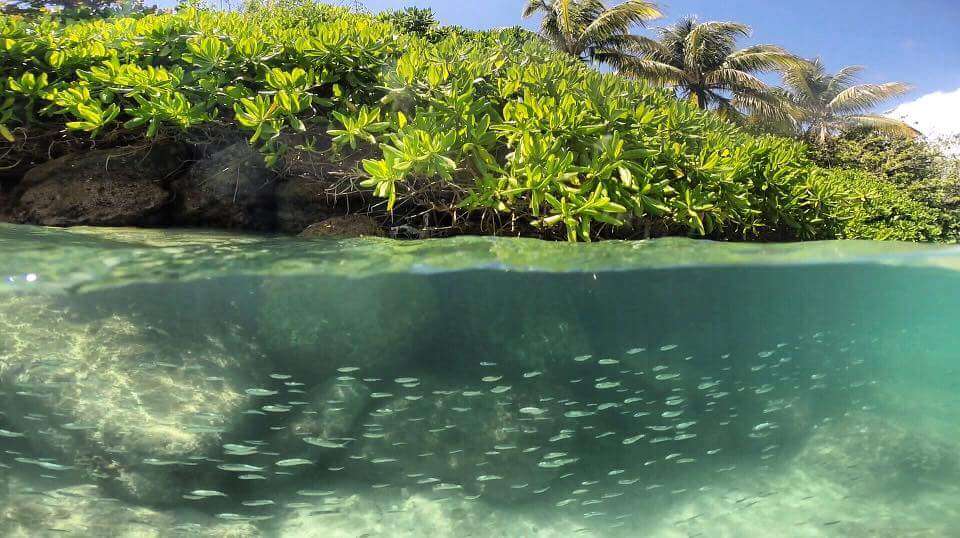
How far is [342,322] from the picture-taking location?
577 cm

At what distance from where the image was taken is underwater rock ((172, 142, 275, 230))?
21.6 feet

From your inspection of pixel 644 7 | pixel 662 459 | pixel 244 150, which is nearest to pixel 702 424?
pixel 662 459

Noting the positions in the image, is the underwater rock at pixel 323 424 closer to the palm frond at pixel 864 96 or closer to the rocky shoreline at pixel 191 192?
the rocky shoreline at pixel 191 192

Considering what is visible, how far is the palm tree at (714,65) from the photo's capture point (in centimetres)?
2516

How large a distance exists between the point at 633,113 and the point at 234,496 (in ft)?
16.1

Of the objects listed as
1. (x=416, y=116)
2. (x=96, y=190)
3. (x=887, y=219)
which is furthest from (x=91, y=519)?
(x=887, y=219)

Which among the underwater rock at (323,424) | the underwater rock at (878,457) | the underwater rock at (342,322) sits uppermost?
the underwater rock at (342,322)

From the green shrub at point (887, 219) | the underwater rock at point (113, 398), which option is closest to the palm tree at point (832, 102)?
the green shrub at point (887, 219)

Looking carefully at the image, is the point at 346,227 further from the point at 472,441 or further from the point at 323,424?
the point at 472,441

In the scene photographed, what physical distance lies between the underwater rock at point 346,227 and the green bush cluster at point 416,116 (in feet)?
1.59

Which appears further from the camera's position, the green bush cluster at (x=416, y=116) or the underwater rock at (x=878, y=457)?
the green bush cluster at (x=416, y=116)

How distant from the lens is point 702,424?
19.2 feet

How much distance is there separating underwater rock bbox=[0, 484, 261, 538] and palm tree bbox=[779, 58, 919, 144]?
26016 mm

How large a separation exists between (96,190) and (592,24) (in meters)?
21.5
